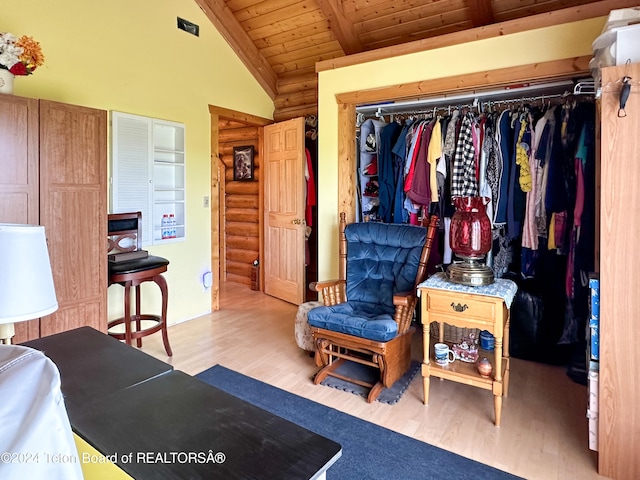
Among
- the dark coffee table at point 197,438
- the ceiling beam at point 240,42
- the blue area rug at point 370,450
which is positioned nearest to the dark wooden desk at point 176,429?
the dark coffee table at point 197,438

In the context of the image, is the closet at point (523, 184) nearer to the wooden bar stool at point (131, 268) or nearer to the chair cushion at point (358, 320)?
the chair cushion at point (358, 320)

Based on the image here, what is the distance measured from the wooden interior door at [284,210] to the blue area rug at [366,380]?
1.70 metres

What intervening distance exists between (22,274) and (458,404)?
2.35 meters

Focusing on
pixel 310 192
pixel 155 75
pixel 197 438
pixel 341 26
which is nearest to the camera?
pixel 197 438

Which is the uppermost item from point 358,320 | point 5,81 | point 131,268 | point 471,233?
point 5,81

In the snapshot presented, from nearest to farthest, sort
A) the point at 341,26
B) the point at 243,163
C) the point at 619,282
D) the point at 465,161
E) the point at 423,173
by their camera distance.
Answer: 1. the point at 619,282
2. the point at 465,161
3. the point at 423,173
4. the point at 341,26
5. the point at 243,163

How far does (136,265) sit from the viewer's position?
9.80ft

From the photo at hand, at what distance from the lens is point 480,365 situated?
7.81 feet

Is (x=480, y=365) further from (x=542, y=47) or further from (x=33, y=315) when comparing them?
(x=33, y=315)

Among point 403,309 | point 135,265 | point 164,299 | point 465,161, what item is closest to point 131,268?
point 135,265

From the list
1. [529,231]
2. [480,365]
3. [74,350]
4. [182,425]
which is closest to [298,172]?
[529,231]

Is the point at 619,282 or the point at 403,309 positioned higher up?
the point at 619,282

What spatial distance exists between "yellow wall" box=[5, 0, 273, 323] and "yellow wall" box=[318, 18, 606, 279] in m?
1.32

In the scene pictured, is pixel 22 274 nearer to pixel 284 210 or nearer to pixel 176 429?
pixel 176 429
